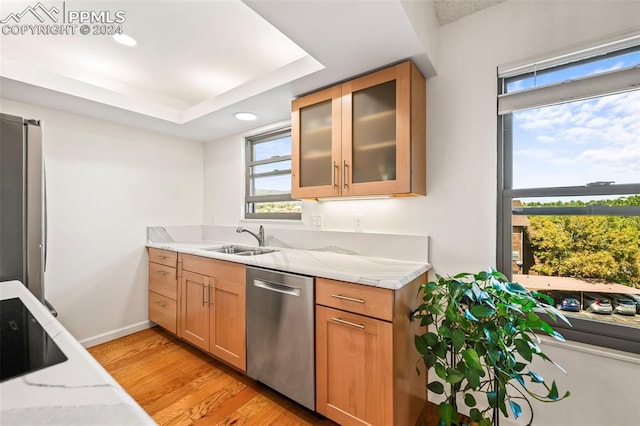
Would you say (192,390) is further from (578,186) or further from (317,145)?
(578,186)

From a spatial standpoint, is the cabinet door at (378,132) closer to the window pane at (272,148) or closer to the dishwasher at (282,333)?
the dishwasher at (282,333)

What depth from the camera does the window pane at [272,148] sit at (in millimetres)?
2786

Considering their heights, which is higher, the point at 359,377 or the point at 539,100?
the point at 539,100

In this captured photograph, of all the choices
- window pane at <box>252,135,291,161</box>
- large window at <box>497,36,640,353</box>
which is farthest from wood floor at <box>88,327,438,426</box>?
window pane at <box>252,135,291,161</box>

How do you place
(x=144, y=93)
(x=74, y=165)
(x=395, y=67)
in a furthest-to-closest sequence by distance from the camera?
(x=144, y=93) → (x=74, y=165) → (x=395, y=67)

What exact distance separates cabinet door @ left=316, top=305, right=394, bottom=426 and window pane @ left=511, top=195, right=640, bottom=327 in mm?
939

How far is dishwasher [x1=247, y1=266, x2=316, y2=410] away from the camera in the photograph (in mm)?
1602

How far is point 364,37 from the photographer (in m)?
1.44

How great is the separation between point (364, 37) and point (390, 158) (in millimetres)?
680

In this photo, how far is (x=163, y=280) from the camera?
270 centimetres

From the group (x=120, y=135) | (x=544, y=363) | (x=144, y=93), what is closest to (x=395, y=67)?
(x=544, y=363)

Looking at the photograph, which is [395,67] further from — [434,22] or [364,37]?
[434,22]

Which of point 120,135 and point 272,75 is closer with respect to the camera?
point 272,75

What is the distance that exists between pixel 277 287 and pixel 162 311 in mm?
1698
